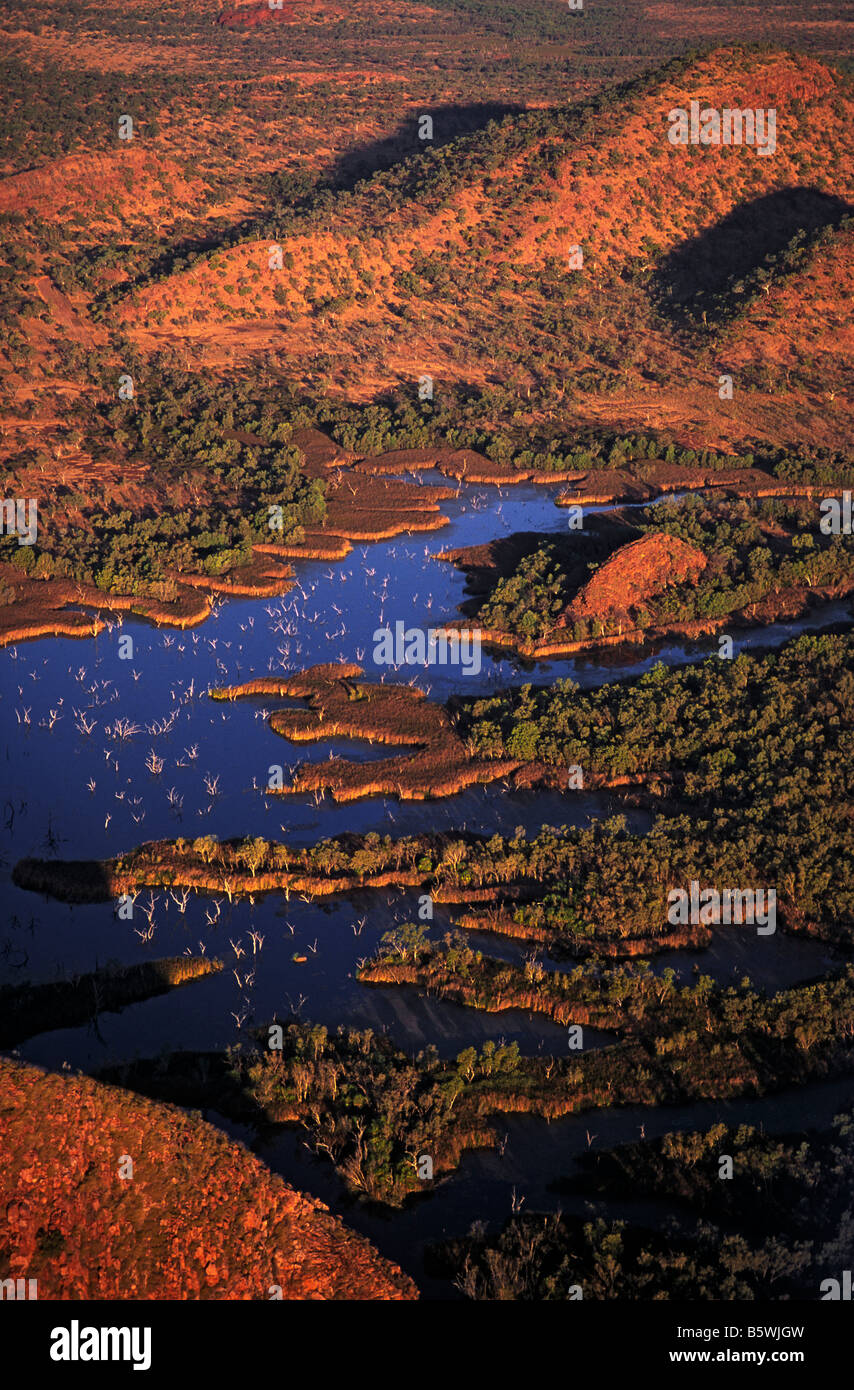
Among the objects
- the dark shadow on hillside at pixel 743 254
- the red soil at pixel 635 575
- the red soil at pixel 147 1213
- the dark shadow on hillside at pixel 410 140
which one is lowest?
the red soil at pixel 147 1213

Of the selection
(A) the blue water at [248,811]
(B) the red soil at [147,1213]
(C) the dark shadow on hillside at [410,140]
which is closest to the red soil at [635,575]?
(A) the blue water at [248,811]

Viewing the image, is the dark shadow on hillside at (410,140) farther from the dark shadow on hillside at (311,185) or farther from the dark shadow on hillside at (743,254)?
the dark shadow on hillside at (743,254)

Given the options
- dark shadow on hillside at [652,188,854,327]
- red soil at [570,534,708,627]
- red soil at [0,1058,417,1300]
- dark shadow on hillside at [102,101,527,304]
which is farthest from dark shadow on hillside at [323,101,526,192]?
red soil at [0,1058,417,1300]

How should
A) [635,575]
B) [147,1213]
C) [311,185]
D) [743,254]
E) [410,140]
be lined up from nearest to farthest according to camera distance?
1. [147,1213]
2. [635,575]
3. [743,254]
4. [311,185]
5. [410,140]

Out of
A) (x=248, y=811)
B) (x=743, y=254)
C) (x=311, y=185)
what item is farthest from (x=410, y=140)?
(x=248, y=811)

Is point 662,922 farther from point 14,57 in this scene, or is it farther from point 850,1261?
point 14,57

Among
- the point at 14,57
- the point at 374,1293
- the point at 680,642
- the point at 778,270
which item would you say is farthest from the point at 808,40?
the point at 374,1293

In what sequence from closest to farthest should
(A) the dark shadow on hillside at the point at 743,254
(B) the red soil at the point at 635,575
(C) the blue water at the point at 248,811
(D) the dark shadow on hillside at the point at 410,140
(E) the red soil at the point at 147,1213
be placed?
(E) the red soil at the point at 147,1213 < (C) the blue water at the point at 248,811 < (B) the red soil at the point at 635,575 < (A) the dark shadow on hillside at the point at 743,254 < (D) the dark shadow on hillside at the point at 410,140

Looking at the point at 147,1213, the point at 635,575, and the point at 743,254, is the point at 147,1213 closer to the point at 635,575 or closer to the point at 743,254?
the point at 635,575
